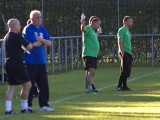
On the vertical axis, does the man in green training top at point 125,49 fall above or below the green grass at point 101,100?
above

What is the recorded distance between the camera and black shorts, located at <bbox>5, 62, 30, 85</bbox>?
11.5 metres

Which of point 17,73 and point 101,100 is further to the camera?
point 101,100

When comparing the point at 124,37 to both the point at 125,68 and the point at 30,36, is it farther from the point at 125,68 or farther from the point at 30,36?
the point at 30,36

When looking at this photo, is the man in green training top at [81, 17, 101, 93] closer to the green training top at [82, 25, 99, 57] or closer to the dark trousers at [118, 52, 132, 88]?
the green training top at [82, 25, 99, 57]

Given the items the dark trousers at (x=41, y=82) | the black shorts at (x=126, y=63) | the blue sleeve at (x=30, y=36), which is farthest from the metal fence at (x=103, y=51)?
A: the blue sleeve at (x=30, y=36)

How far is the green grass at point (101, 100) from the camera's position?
11.1 meters

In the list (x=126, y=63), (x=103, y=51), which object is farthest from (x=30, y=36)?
(x=103, y=51)

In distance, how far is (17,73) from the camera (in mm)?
11484

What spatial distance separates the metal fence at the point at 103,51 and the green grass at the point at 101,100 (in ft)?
7.59

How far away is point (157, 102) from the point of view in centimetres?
1301

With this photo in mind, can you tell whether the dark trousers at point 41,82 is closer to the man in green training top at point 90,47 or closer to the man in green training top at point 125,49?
the man in green training top at point 90,47

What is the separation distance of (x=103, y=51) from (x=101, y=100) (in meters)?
12.6

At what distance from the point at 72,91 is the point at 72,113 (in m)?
4.46

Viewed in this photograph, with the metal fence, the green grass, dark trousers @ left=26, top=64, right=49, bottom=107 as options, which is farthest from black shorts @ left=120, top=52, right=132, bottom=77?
the metal fence
